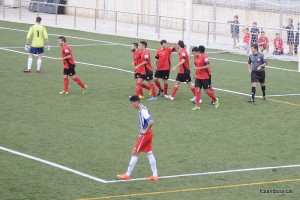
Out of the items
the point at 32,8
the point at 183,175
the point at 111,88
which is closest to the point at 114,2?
the point at 32,8

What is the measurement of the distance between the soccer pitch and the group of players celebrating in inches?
19.1

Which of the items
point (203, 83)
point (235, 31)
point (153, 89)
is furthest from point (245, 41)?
point (203, 83)

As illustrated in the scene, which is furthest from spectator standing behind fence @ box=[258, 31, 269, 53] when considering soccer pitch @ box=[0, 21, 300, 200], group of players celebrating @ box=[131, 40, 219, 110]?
group of players celebrating @ box=[131, 40, 219, 110]

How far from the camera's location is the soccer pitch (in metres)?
18.0

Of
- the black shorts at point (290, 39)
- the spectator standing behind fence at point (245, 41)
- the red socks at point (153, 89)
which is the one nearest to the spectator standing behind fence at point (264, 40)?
the spectator standing behind fence at point (245, 41)

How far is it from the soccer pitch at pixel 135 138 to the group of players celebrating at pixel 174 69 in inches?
19.1

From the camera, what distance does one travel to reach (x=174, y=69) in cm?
2700

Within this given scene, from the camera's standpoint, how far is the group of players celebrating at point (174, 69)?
1048 inches

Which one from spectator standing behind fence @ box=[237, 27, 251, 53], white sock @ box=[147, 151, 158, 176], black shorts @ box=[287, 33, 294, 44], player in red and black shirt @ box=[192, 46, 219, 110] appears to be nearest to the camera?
white sock @ box=[147, 151, 158, 176]

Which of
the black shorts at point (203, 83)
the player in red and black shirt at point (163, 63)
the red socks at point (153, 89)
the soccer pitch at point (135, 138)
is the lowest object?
the soccer pitch at point (135, 138)

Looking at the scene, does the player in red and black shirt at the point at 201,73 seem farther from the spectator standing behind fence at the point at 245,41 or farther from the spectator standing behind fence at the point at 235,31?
the spectator standing behind fence at the point at 235,31

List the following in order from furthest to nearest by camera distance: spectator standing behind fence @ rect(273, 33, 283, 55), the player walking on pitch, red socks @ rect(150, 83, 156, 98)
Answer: spectator standing behind fence @ rect(273, 33, 283, 55)
red socks @ rect(150, 83, 156, 98)
the player walking on pitch

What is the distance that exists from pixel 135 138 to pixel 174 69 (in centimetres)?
481

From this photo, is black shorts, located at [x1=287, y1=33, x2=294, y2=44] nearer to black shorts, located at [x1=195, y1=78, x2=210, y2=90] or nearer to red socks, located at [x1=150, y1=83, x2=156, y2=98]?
red socks, located at [x1=150, y1=83, x2=156, y2=98]
